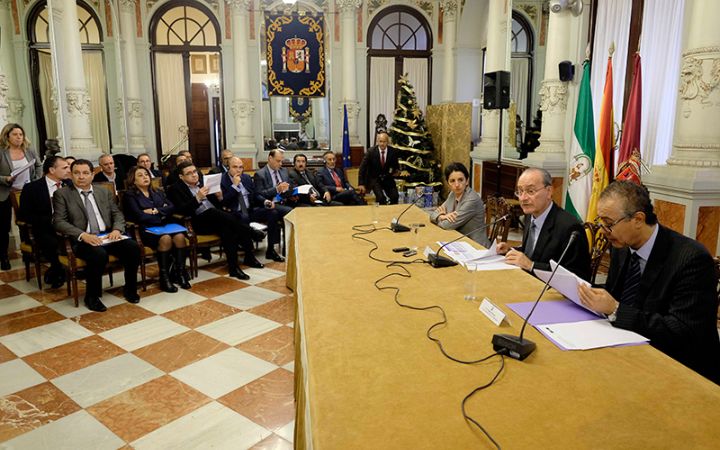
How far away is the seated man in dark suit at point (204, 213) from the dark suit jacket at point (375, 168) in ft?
8.96

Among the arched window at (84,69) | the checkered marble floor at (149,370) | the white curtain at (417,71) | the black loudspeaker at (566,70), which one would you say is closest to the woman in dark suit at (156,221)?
the checkered marble floor at (149,370)

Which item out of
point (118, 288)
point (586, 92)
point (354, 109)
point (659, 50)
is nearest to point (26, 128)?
point (354, 109)

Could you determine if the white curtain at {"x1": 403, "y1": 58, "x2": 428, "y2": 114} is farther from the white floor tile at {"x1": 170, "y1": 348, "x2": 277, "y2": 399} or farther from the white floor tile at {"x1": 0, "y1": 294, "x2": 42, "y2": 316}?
the white floor tile at {"x1": 170, "y1": 348, "x2": 277, "y2": 399}

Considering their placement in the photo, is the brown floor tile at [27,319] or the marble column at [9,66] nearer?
the brown floor tile at [27,319]

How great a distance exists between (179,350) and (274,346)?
24.5 inches

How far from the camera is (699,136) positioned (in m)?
4.14

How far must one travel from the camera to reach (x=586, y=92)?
5.35 m

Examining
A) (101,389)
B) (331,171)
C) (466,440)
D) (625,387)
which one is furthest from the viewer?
(331,171)

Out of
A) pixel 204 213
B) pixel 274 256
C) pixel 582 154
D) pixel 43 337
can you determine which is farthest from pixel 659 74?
pixel 43 337

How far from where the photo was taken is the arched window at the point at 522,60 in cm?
1015

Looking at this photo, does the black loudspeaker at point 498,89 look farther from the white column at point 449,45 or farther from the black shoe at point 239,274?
the black shoe at point 239,274

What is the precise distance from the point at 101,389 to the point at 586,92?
5131 mm

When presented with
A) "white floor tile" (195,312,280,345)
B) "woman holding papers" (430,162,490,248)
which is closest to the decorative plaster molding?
"woman holding papers" (430,162,490,248)

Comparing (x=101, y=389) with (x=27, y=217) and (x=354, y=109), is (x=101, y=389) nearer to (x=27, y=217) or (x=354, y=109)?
(x=27, y=217)
